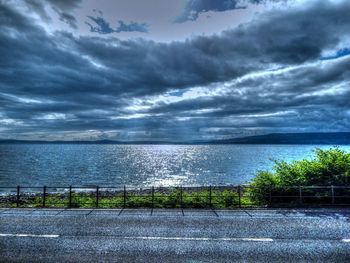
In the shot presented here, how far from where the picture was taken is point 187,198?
17.9 metres

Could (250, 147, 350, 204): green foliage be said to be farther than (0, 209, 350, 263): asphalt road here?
Yes

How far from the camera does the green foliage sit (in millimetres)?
17547

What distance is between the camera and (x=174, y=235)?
11.5 m

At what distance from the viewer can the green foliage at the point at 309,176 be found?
17547 mm

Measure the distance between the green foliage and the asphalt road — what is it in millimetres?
2155

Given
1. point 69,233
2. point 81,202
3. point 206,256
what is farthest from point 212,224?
point 81,202

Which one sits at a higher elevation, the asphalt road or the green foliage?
the green foliage

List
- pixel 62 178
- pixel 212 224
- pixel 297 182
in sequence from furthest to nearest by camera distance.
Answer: pixel 62 178, pixel 297 182, pixel 212 224

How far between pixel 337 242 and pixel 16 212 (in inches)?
581

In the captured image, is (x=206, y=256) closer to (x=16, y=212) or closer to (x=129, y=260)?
(x=129, y=260)

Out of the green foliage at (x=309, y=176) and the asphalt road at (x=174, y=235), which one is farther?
the green foliage at (x=309, y=176)

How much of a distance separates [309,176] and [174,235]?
10.5m

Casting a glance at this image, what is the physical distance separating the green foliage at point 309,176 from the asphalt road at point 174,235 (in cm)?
216

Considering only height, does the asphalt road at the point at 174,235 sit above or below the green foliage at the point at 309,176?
below
